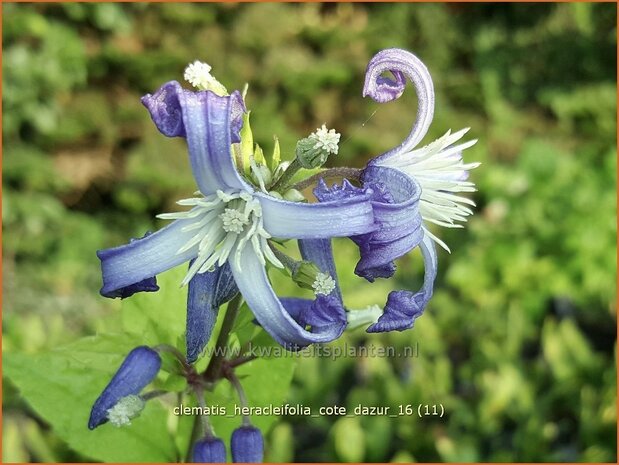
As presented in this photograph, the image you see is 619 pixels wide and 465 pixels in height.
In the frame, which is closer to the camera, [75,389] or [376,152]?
[75,389]

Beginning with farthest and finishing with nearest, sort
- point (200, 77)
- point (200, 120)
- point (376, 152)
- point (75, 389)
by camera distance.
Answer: point (376, 152), point (75, 389), point (200, 77), point (200, 120)

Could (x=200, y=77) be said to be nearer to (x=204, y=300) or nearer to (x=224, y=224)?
(x=224, y=224)

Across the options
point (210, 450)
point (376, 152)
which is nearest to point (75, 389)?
point (210, 450)

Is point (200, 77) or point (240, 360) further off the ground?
point (200, 77)

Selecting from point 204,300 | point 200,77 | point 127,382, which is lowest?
point 127,382

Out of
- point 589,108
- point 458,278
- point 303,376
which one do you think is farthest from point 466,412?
point 589,108

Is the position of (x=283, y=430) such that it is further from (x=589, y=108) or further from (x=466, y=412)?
(x=589, y=108)

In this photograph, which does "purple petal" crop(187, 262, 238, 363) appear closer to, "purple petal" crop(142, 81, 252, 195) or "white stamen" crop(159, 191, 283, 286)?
"white stamen" crop(159, 191, 283, 286)

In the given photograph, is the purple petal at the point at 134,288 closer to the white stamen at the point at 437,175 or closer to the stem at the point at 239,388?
the stem at the point at 239,388
